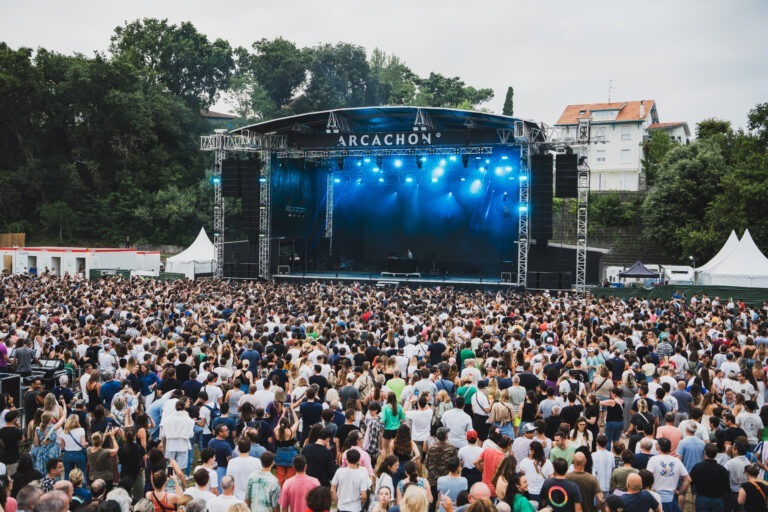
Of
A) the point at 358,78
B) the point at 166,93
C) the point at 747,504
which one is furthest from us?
the point at 358,78

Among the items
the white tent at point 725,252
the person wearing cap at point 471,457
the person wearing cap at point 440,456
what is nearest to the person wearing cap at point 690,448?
the person wearing cap at point 471,457

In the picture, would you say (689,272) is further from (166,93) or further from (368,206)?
(166,93)

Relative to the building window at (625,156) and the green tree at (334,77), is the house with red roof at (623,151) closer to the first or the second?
the building window at (625,156)

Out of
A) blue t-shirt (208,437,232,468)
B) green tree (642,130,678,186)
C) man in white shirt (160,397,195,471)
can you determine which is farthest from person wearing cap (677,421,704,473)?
green tree (642,130,678,186)

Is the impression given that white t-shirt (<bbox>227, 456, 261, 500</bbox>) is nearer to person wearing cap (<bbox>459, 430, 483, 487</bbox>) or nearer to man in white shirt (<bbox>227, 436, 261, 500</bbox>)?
man in white shirt (<bbox>227, 436, 261, 500</bbox>)

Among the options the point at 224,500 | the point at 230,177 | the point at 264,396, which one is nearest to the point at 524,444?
the point at 224,500

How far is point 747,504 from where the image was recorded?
5.41 meters

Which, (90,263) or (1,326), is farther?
(90,263)

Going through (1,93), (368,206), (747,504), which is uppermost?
(1,93)

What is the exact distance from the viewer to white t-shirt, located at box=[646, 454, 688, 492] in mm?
5750

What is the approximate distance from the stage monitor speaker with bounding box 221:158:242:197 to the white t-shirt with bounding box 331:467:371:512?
24.9 metres

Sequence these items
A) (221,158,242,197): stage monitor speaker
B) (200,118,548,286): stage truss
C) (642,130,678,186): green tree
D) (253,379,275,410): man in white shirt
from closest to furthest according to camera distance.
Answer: (253,379,275,410): man in white shirt < (200,118,548,286): stage truss < (221,158,242,197): stage monitor speaker < (642,130,678,186): green tree

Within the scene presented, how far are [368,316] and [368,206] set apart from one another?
1986 cm

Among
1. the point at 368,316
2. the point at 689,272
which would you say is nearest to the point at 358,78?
the point at 689,272
